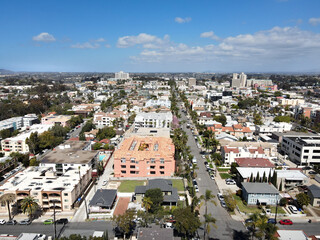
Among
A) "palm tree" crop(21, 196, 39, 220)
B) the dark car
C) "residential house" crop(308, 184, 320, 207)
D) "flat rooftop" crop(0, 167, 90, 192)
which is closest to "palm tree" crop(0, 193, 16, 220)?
"flat rooftop" crop(0, 167, 90, 192)

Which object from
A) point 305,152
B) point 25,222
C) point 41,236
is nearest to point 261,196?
point 305,152

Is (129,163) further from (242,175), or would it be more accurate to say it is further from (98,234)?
(242,175)

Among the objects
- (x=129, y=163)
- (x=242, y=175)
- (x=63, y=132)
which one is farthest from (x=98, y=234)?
(x=63, y=132)

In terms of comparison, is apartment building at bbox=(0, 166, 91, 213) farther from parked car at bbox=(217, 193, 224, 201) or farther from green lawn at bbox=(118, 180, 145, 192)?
parked car at bbox=(217, 193, 224, 201)

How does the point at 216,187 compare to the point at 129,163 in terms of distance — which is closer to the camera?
Result: the point at 216,187

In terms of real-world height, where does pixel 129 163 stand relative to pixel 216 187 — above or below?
above

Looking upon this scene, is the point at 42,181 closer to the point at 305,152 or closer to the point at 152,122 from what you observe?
the point at 152,122

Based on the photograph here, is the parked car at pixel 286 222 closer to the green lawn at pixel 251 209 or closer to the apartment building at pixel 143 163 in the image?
the green lawn at pixel 251 209
